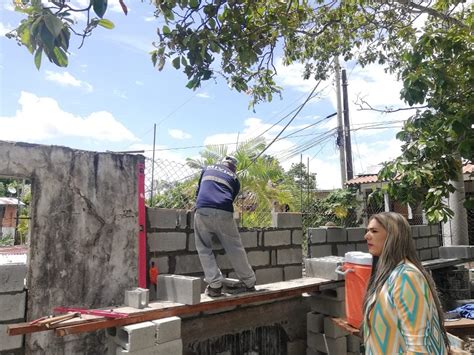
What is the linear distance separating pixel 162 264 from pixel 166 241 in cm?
25

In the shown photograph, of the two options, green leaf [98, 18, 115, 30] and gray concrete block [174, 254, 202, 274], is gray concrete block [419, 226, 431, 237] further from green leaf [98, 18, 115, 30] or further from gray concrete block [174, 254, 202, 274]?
green leaf [98, 18, 115, 30]

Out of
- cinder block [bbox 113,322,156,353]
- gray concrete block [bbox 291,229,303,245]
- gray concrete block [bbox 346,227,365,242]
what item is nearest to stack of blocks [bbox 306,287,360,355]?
gray concrete block [bbox 291,229,303,245]

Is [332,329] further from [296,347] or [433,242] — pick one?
[433,242]

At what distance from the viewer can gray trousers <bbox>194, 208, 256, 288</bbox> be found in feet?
13.6

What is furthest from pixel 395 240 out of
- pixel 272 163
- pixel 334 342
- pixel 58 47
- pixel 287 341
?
pixel 272 163

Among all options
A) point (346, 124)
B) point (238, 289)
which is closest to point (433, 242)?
point (238, 289)

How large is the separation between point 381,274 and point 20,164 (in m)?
2.93

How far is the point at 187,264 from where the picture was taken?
461cm

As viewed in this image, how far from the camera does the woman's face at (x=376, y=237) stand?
85.5 inches

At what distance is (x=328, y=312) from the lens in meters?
5.41

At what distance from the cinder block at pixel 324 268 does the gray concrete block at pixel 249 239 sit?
2.96 ft

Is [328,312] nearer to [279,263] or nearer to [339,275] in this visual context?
[339,275]

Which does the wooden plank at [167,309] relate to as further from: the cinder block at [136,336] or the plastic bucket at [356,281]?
the plastic bucket at [356,281]

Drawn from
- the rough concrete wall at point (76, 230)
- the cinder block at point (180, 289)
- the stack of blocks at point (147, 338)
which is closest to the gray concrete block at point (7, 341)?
the rough concrete wall at point (76, 230)
